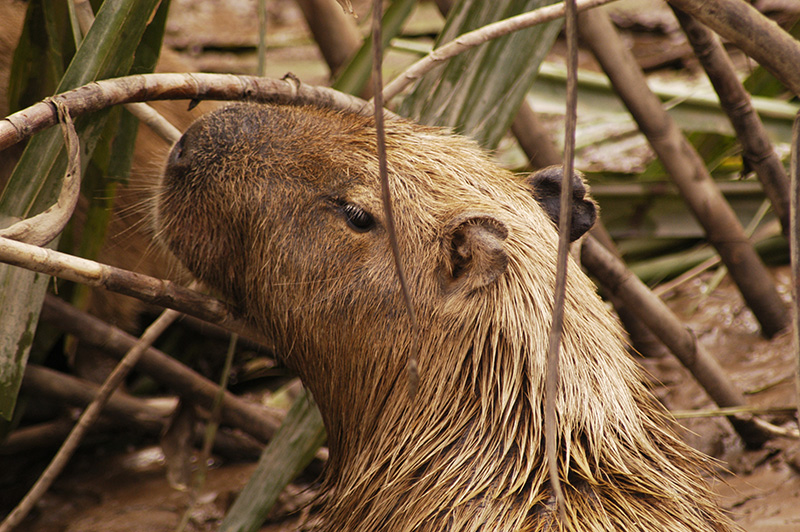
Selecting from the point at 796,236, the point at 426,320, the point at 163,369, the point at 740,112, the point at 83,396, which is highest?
the point at 740,112

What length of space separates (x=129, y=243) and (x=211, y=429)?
551 millimetres

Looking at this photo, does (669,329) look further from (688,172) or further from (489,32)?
(489,32)

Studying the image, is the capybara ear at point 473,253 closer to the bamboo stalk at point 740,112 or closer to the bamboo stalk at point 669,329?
the bamboo stalk at point 669,329

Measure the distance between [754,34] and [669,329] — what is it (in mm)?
1066

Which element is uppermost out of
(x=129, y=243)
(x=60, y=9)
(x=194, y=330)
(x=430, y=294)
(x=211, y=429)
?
(x=60, y=9)

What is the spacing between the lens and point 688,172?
96.0 inches

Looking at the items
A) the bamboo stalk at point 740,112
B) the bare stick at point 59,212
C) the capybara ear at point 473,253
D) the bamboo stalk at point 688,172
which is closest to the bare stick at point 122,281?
the bare stick at point 59,212

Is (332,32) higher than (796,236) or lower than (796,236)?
higher

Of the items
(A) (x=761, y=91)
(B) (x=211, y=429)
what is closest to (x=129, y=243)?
(B) (x=211, y=429)

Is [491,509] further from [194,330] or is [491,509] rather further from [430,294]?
[194,330]

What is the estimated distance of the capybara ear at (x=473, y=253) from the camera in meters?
1.40

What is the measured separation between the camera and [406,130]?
169cm

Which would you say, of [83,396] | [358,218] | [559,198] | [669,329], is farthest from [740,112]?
[83,396]

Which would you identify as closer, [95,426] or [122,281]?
[122,281]
